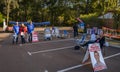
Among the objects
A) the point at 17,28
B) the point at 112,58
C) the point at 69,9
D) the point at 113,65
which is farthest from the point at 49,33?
the point at 69,9

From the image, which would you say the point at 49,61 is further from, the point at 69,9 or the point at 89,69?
the point at 69,9

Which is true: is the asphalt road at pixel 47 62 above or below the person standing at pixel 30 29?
below

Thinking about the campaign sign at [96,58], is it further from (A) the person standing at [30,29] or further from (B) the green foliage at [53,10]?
(B) the green foliage at [53,10]

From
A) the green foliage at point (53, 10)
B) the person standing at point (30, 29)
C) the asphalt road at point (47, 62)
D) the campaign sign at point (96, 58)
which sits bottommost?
the asphalt road at point (47, 62)

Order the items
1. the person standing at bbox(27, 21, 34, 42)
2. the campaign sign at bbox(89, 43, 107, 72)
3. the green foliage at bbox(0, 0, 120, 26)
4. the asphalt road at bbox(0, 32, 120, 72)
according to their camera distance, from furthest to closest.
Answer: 1. the green foliage at bbox(0, 0, 120, 26)
2. the person standing at bbox(27, 21, 34, 42)
3. the asphalt road at bbox(0, 32, 120, 72)
4. the campaign sign at bbox(89, 43, 107, 72)

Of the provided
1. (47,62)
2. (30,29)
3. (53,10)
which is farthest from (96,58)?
(53,10)

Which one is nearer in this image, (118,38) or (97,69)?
(97,69)

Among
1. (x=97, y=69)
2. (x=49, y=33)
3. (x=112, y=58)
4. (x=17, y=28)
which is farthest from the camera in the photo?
(x=49, y=33)

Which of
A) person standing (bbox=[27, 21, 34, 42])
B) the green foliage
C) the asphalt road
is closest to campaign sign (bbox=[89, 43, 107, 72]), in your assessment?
the asphalt road

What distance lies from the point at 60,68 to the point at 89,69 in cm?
129

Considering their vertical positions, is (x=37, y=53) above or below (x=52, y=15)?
below

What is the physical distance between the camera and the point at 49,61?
1423 centimetres

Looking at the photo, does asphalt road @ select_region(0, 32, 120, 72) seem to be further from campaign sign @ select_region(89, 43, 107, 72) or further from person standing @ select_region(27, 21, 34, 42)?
person standing @ select_region(27, 21, 34, 42)

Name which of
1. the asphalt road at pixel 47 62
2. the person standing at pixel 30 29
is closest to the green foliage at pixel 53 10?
the person standing at pixel 30 29
